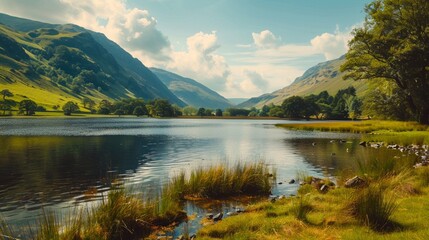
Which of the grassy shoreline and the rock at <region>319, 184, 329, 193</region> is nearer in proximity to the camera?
the grassy shoreline

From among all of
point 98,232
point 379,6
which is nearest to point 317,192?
point 98,232

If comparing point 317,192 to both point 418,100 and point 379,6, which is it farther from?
point 379,6

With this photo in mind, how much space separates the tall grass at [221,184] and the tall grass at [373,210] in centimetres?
919

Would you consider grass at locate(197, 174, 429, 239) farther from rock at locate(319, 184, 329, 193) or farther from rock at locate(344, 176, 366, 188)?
rock at locate(319, 184, 329, 193)

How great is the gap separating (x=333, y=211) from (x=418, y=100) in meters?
52.7

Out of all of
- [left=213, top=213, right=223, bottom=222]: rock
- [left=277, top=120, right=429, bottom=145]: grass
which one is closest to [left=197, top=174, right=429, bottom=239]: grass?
[left=213, top=213, right=223, bottom=222]: rock

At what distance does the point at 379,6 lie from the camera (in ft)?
199

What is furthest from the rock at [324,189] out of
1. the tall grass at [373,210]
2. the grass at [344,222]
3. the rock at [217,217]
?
the rock at [217,217]

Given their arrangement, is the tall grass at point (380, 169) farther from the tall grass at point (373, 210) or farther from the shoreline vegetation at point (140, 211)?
the tall grass at point (373, 210)

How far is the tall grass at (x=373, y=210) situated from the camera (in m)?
11.2

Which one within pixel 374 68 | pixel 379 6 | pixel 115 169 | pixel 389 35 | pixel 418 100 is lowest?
pixel 115 169

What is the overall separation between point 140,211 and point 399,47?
57.2m

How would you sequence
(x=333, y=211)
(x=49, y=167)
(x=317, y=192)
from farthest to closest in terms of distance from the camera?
(x=49, y=167) < (x=317, y=192) < (x=333, y=211)

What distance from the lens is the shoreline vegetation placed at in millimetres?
11633
